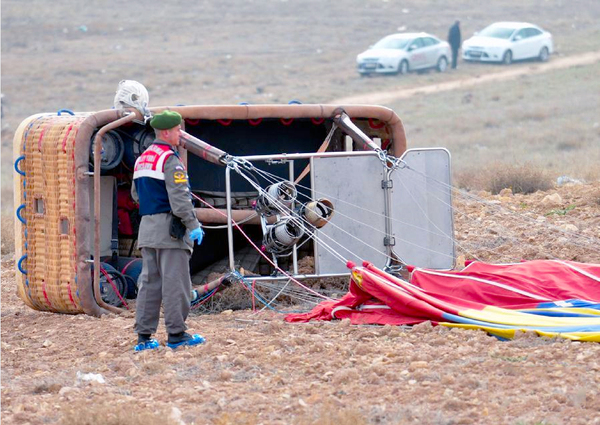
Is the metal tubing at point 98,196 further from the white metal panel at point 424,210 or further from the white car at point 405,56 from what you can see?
the white car at point 405,56

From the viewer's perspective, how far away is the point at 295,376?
584 centimetres

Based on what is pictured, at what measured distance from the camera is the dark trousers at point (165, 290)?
6762 mm

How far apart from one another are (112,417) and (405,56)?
30782mm

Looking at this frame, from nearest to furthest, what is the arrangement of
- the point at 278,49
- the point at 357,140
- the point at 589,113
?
the point at 357,140 < the point at 589,113 < the point at 278,49

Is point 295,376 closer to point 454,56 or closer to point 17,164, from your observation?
point 17,164

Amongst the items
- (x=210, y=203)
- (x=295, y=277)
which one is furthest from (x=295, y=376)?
(x=210, y=203)

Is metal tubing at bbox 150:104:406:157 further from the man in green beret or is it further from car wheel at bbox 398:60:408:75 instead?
car wheel at bbox 398:60:408:75

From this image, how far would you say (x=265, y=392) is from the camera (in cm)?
555

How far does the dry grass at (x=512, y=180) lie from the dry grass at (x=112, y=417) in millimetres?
9002

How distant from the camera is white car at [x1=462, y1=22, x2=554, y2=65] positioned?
35.5 metres

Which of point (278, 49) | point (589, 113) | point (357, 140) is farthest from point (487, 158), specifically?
point (278, 49)

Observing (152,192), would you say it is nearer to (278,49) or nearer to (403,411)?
(403,411)

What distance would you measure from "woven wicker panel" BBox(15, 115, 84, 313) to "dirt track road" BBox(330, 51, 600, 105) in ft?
68.6

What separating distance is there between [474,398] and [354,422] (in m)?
0.71
